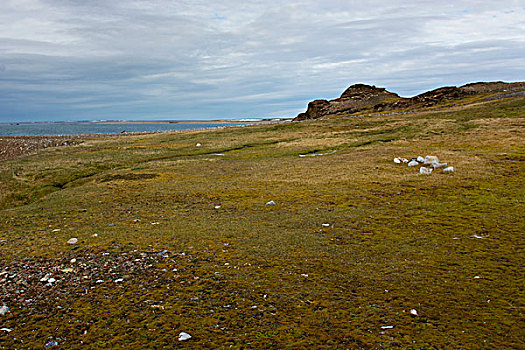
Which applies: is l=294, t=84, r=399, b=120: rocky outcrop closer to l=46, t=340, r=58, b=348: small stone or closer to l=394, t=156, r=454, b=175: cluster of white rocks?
l=394, t=156, r=454, b=175: cluster of white rocks

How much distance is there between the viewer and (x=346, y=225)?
12.7m

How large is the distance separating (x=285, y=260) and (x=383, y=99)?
5902 inches

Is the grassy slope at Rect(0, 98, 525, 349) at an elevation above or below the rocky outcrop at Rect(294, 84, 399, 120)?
below

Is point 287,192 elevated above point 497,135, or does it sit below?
below

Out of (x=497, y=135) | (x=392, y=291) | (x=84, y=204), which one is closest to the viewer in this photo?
(x=392, y=291)

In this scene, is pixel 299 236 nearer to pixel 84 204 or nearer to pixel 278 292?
pixel 278 292

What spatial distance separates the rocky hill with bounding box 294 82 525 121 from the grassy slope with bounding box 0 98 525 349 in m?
94.2

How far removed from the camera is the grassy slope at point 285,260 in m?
6.60

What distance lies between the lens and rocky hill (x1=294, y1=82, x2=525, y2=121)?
105 metres

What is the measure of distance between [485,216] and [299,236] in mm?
7108

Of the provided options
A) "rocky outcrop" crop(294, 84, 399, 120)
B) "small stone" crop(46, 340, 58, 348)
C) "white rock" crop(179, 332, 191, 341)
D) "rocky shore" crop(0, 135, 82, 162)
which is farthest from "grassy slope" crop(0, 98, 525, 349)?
"rocky outcrop" crop(294, 84, 399, 120)

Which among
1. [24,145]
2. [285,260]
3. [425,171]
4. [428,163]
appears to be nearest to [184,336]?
[285,260]

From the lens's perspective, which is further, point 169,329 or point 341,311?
point 341,311

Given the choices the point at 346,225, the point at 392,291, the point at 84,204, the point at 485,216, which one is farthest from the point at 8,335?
the point at 485,216
